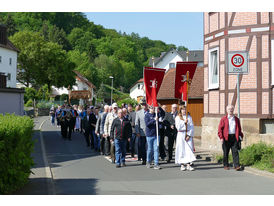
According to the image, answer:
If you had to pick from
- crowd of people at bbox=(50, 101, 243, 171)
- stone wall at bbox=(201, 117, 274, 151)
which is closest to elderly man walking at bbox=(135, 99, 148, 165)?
crowd of people at bbox=(50, 101, 243, 171)

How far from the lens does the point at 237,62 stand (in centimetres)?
Result: 1221

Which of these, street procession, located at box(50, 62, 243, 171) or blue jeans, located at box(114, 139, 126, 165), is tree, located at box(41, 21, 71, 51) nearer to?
street procession, located at box(50, 62, 243, 171)

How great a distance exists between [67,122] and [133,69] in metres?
103

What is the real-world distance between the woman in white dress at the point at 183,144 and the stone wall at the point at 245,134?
421 cm

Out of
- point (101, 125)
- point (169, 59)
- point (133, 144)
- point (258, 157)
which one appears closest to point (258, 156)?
point (258, 157)

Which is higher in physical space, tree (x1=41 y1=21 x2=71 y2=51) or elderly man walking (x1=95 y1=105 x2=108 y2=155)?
tree (x1=41 y1=21 x2=71 y2=51)

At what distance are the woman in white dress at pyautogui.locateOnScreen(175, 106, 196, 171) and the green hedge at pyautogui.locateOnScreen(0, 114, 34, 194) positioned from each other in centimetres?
481

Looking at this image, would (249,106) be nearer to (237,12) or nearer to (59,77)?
(237,12)

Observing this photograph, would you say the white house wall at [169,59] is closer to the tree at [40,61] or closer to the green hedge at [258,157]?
the tree at [40,61]

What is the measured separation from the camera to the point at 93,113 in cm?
1873

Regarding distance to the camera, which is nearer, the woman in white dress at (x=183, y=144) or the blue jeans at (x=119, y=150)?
the woman in white dress at (x=183, y=144)

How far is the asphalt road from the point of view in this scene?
853cm

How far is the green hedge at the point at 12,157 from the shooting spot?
283 inches

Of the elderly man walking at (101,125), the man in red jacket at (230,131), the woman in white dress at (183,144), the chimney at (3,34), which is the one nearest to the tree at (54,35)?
the chimney at (3,34)
